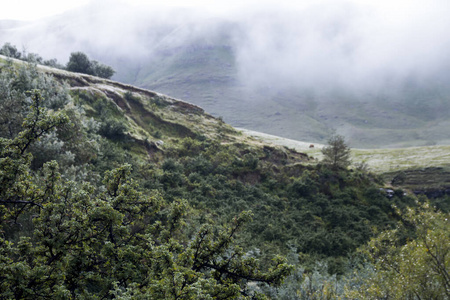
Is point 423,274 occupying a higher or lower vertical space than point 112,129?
lower

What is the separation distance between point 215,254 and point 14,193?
5.65m

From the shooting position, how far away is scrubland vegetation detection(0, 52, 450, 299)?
648 cm

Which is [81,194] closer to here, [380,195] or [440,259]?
[440,259]

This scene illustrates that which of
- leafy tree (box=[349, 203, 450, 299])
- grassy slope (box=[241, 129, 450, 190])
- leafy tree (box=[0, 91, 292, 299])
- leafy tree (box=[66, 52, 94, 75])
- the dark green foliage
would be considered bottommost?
leafy tree (box=[349, 203, 450, 299])

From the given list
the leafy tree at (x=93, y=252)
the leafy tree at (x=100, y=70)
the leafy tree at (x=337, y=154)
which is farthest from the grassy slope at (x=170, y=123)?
the leafy tree at (x=93, y=252)

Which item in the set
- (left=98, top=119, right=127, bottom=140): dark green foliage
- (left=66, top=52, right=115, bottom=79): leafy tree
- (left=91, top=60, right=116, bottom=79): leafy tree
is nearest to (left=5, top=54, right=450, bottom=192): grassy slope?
(left=98, top=119, right=127, bottom=140): dark green foliage

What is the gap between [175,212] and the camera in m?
8.38

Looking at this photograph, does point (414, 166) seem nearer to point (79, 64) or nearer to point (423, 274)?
point (423, 274)

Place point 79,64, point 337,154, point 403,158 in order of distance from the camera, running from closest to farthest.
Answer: point 337,154
point 79,64
point 403,158

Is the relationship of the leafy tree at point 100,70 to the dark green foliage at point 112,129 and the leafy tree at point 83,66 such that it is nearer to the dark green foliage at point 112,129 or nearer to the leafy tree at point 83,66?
the leafy tree at point 83,66

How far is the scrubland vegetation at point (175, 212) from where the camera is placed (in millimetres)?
6480

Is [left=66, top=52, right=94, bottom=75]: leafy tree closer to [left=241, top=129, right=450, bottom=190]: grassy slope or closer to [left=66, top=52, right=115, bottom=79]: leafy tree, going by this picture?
[left=66, top=52, right=115, bottom=79]: leafy tree

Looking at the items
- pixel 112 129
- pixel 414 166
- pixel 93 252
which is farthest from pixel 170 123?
pixel 414 166

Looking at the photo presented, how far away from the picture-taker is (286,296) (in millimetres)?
14930
